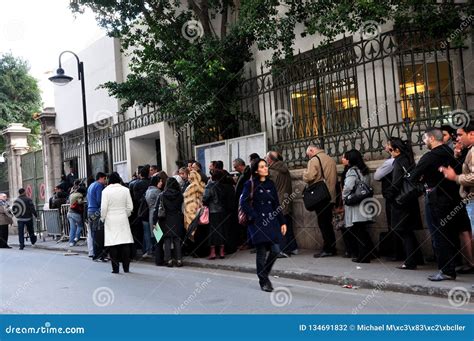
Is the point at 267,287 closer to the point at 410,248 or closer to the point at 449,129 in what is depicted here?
the point at 410,248

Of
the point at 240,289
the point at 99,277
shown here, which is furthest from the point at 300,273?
the point at 99,277

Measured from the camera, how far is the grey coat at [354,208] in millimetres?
8656

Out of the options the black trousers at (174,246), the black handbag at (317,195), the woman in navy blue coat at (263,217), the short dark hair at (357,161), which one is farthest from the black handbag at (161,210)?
the short dark hair at (357,161)

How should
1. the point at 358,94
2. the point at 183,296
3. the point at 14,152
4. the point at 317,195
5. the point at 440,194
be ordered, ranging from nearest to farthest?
the point at 440,194
the point at 183,296
the point at 317,195
the point at 358,94
the point at 14,152

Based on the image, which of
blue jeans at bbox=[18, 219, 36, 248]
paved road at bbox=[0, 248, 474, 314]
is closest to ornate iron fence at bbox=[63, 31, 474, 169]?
paved road at bbox=[0, 248, 474, 314]

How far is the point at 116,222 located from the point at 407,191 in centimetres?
528

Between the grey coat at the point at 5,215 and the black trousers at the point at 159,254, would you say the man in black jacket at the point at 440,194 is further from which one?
the grey coat at the point at 5,215

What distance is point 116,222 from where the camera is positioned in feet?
33.0

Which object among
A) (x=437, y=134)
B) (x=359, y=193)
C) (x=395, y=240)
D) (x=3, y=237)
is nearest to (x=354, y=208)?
(x=359, y=193)

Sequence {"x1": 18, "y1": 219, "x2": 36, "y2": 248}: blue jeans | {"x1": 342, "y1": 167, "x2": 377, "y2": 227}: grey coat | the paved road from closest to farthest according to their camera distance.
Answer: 1. the paved road
2. {"x1": 342, "y1": 167, "x2": 377, "y2": 227}: grey coat
3. {"x1": 18, "y1": 219, "x2": 36, "y2": 248}: blue jeans

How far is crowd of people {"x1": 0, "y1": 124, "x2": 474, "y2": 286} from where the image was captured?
23.0ft

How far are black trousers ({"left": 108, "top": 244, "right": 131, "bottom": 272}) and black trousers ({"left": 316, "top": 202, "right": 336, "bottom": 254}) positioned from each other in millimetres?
3620

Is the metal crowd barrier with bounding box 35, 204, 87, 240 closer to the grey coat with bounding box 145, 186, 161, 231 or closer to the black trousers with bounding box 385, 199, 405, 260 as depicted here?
the grey coat with bounding box 145, 186, 161, 231

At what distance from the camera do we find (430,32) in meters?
9.39
